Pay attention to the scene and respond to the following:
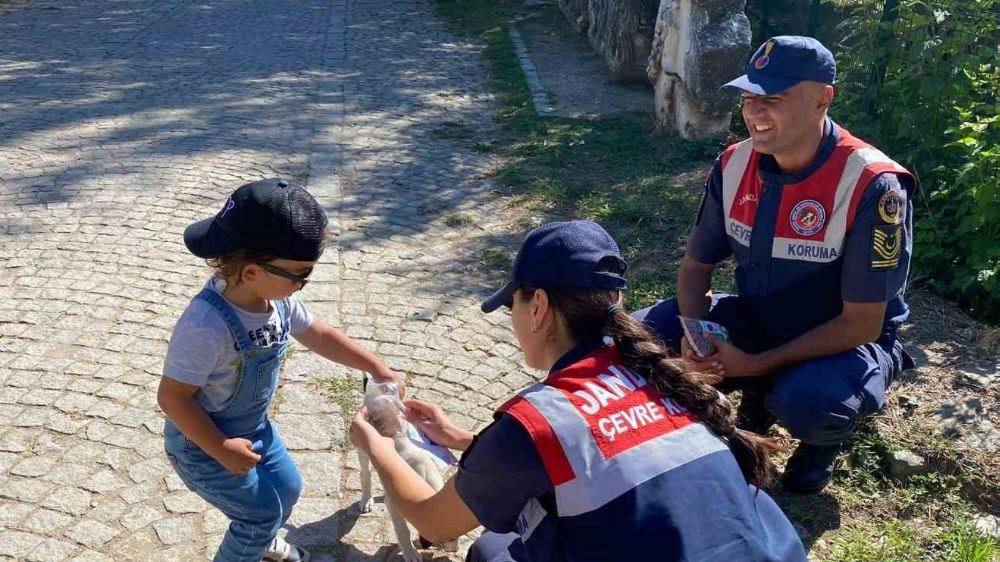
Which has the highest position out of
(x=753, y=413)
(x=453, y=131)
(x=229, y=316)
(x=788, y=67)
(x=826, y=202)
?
(x=788, y=67)

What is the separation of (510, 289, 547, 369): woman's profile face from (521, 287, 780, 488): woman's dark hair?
19 mm

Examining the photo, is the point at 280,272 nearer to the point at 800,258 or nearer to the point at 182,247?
the point at 800,258

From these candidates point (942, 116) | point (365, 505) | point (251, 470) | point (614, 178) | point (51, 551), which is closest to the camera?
point (251, 470)

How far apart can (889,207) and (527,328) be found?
1.68m

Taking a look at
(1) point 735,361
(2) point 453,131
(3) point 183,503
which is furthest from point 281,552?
(2) point 453,131

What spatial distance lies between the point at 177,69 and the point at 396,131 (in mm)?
3336

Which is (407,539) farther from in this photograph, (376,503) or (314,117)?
(314,117)

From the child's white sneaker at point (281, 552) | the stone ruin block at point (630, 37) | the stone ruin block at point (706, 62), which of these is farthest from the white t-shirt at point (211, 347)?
the stone ruin block at point (630, 37)

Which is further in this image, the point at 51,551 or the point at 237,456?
the point at 51,551

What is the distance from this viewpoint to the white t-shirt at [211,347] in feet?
8.55

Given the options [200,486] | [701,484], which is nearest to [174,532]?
[200,486]

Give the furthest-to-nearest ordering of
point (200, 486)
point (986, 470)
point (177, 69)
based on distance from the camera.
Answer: point (177, 69) < point (986, 470) < point (200, 486)

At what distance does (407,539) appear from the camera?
10.2 feet

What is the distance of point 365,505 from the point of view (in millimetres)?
3479
